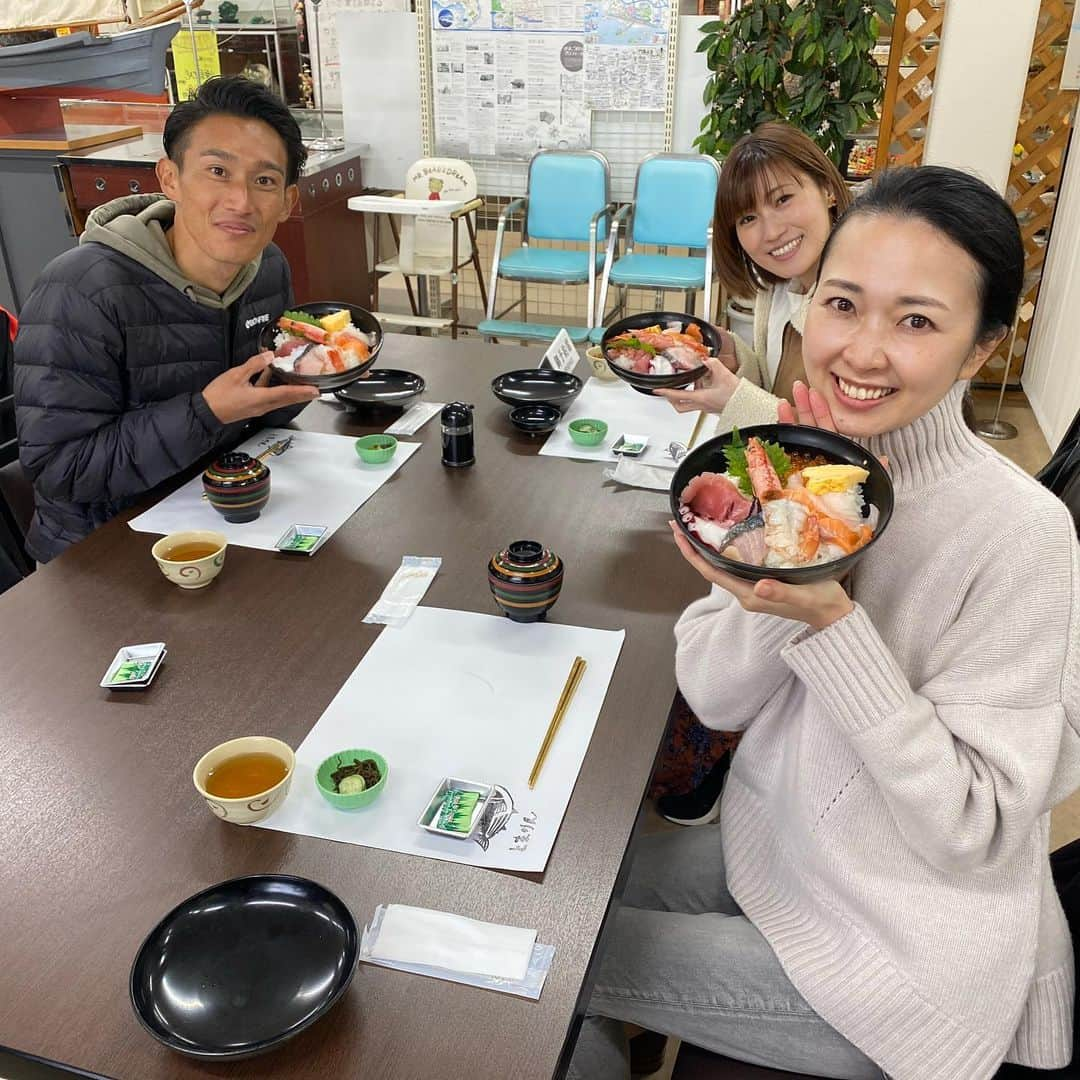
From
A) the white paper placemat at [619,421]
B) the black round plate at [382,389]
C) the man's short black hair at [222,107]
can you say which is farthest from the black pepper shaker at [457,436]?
the man's short black hair at [222,107]

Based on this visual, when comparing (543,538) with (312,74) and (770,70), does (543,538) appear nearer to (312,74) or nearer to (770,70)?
(770,70)

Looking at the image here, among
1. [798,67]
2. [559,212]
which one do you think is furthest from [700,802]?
[798,67]

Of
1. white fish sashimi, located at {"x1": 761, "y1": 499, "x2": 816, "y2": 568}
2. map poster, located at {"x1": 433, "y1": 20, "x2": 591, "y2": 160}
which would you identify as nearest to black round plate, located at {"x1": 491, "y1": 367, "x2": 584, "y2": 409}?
white fish sashimi, located at {"x1": 761, "y1": 499, "x2": 816, "y2": 568}

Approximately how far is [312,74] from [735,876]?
5468 mm

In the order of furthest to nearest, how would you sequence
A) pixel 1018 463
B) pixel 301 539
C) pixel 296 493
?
pixel 1018 463 → pixel 296 493 → pixel 301 539

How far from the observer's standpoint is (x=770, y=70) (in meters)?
3.93

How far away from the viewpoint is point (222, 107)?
1.76 meters

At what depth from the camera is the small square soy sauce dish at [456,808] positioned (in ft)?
3.25

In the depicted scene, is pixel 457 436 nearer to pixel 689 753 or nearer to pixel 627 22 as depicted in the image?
pixel 689 753

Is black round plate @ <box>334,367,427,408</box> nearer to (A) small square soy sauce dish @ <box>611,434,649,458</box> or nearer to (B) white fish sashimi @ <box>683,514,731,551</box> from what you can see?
(A) small square soy sauce dish @ <box>611,434,649,458</box>

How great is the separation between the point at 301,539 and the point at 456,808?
668mm

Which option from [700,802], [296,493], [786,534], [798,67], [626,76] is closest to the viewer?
[786,534]

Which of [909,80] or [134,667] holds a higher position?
[909,80]

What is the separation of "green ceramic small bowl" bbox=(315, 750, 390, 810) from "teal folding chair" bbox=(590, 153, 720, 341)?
330cm
